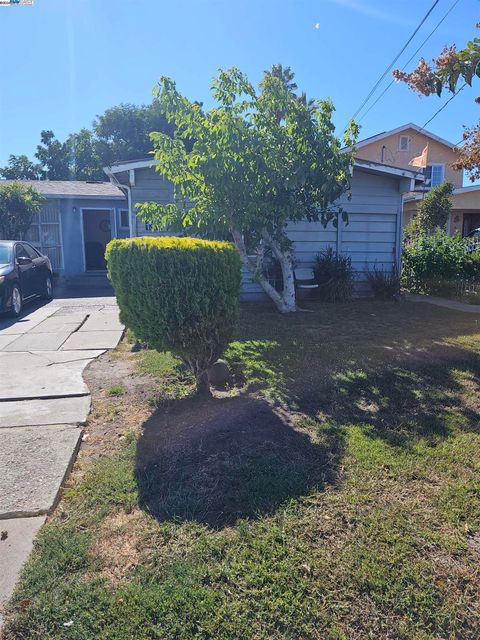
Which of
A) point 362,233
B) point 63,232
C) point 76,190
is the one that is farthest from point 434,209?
point 63,232

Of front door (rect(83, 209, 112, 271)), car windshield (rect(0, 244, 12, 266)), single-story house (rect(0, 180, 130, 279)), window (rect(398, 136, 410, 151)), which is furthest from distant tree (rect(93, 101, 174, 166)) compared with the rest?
car windshield (rect(0, 244, 12, 266))

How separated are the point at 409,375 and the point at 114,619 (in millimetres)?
4104

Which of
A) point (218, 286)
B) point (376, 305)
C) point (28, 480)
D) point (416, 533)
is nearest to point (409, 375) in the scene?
point (218, 286)

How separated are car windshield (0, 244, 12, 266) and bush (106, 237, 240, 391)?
6.40 meters

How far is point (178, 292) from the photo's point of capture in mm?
4094

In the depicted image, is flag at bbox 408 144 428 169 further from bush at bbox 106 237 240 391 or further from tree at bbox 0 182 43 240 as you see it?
bush at bbox 106 237 240 391

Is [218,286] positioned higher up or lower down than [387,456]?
higher up

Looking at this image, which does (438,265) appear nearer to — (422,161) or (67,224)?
(422,161)

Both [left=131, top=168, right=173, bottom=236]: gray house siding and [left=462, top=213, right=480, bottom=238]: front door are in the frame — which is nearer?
[left=131, top=168, right=173, bottom=236]: gray house siding

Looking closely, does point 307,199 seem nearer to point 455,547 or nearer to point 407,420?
point 407,420

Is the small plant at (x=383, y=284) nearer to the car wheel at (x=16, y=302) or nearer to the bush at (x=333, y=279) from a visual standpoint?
the bush at (x=333, y=279)

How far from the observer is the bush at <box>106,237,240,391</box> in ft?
13.4

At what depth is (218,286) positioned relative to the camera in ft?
14.0

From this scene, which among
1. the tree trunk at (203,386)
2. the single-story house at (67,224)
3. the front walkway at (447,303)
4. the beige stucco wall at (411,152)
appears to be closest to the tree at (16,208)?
the single-story house at (67,224)
